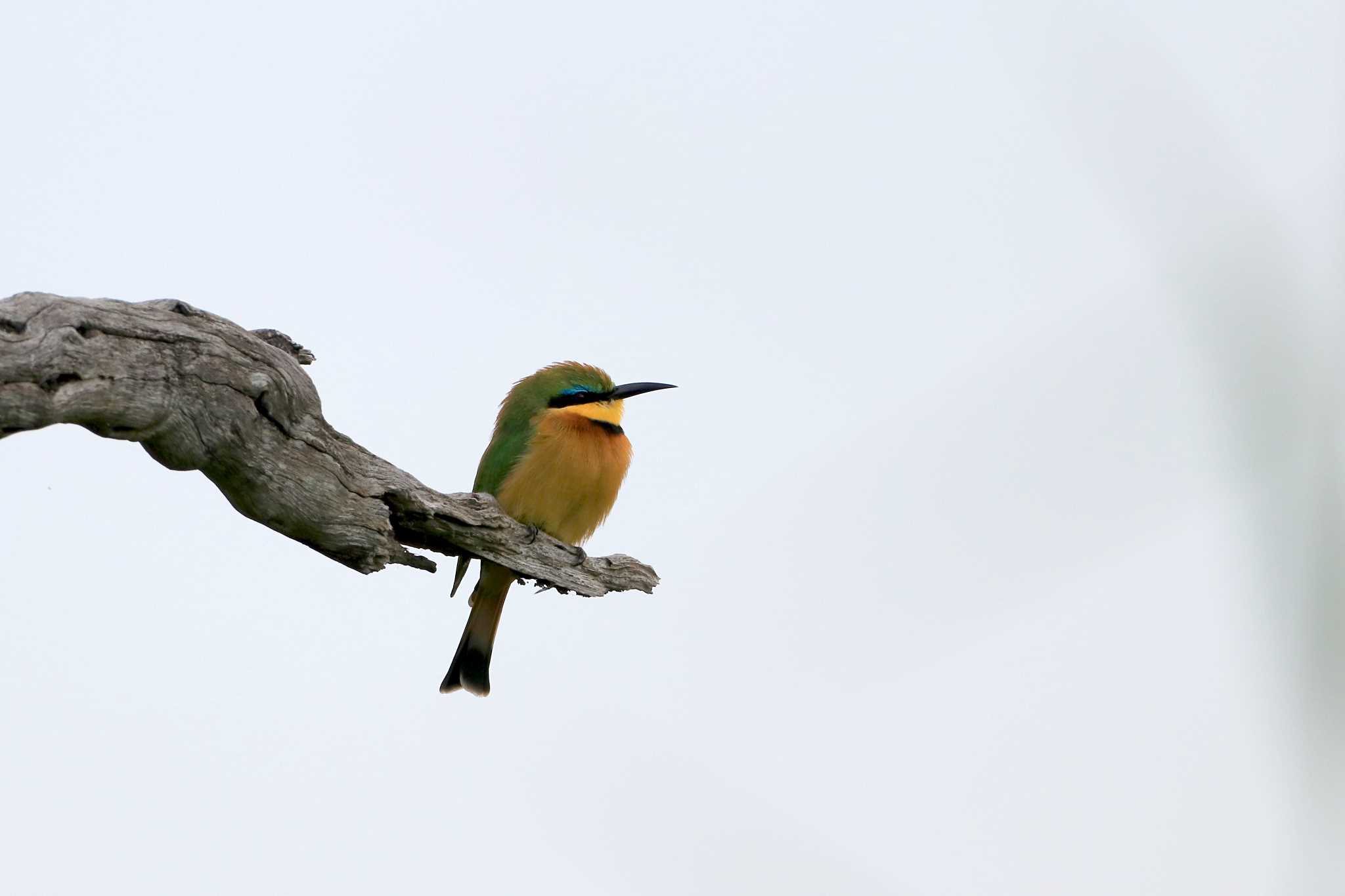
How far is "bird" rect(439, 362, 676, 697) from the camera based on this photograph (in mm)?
4648

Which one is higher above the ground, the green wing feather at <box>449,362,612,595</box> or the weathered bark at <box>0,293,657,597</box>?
the green wing feather at <box>449,362,612,595</box>

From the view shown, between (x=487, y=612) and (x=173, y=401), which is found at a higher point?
(x=487, y=612)

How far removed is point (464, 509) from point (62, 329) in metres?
1.13

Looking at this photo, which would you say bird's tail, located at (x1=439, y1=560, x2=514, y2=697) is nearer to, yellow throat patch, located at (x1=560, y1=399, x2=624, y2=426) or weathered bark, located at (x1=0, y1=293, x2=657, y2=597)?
yellow throat patch, located at (x1=560, y1=399, x2=624, y2=426)

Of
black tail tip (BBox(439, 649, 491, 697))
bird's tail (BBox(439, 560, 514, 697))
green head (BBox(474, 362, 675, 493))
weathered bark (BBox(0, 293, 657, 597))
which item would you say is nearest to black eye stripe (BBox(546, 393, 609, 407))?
green head (BBox(474, 362, 675, 493))

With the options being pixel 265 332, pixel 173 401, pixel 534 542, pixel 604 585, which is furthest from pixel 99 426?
pixel 604 585

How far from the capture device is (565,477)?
462 cm

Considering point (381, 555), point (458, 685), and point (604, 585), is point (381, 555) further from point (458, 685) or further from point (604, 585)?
point (458, 685)

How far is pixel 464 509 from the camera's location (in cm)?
346

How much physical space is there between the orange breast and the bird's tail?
1.10ft

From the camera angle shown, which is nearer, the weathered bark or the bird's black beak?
the weathered bark

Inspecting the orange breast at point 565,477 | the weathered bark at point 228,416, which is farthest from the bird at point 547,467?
the weathered bark at point 228,416

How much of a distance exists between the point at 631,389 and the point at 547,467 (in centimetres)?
50

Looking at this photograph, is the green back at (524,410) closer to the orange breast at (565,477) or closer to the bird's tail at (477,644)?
→ the orange breast at (565,477)
